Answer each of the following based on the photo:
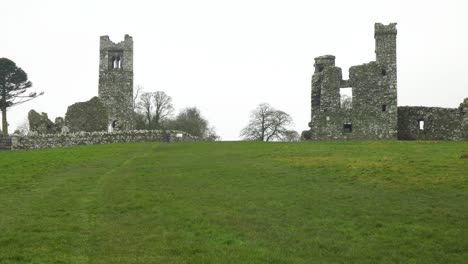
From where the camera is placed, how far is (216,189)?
67.9 ft

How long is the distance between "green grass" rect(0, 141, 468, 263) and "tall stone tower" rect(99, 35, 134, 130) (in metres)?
36.3

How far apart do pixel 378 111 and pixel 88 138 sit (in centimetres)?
2440

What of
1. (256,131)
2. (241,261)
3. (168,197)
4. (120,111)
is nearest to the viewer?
(241,261)

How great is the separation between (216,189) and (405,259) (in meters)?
9.41

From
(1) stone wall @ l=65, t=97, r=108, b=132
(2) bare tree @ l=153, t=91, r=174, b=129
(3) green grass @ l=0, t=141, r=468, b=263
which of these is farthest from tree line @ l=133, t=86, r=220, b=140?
(3) green grass @ l=0, t=141, r=468, b=263

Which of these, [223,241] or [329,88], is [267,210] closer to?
[223,241]

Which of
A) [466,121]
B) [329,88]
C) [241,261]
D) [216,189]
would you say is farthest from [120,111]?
[241,261]

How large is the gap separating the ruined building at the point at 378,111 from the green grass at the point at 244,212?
24.1m

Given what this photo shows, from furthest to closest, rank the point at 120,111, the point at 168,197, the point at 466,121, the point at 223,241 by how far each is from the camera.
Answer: the point at 120,111, the point at 466,121, the point at 168,197, the point at 223,241

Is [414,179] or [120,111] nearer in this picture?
[414,179]

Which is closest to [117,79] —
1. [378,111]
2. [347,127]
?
[347,127]

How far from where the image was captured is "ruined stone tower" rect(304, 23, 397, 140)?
52281 millimetres

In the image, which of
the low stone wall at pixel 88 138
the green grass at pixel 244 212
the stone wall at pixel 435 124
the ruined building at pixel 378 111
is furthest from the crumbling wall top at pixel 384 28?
the green grass at pixel 244 212

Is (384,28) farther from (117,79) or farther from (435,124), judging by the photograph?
(117,79)
